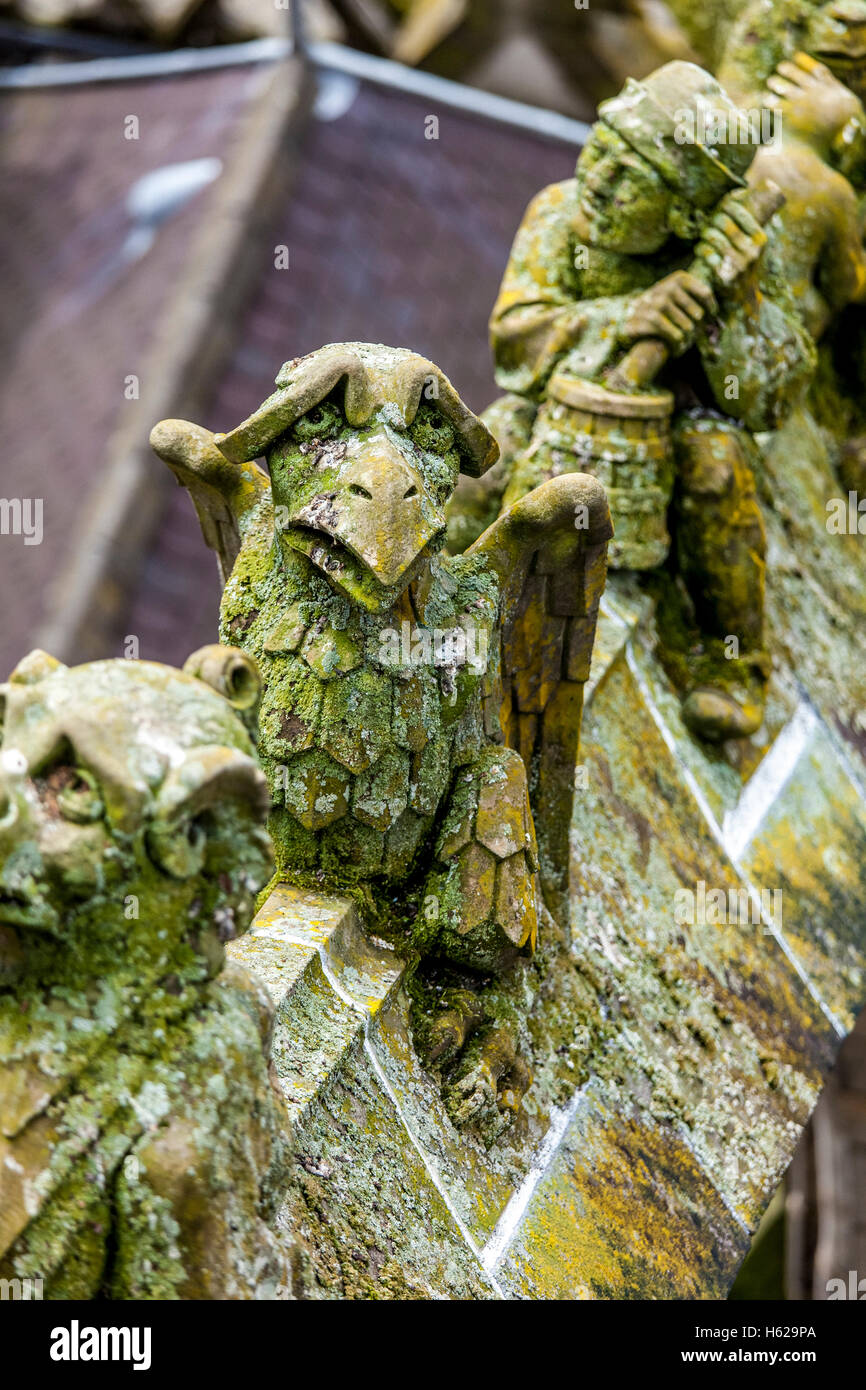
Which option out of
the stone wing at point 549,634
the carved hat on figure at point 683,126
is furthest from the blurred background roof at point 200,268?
the carved hat on figure at point 683,126

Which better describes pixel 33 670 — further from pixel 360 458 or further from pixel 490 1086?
pixel 490 1086

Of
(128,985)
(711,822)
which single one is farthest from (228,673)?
(711,822)

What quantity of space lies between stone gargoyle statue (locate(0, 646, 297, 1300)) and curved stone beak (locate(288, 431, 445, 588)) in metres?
0.48

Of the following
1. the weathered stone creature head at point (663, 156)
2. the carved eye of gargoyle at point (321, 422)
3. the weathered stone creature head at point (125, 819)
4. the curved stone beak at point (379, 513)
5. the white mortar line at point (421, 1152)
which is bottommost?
the white mortar line at point (421, 1152)

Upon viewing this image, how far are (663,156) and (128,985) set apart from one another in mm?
2345

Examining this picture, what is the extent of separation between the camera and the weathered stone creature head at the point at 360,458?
2.60 meters

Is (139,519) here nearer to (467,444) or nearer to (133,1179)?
(467,444)

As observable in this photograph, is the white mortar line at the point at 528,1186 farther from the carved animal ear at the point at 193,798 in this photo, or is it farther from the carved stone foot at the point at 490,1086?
the carved animal ear at the point at 193,798

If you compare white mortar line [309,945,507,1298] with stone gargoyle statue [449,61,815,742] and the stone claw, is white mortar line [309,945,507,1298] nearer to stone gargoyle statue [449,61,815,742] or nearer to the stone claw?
the stone claw

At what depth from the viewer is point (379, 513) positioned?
8.50 ft

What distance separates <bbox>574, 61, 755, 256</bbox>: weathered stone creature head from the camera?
360 cm

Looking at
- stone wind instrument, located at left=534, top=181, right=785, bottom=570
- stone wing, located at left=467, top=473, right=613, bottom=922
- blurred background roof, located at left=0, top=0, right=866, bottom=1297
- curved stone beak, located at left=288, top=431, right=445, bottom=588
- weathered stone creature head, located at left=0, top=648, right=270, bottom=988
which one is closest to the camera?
weathered stone creature head, located at left=0, top=648, right=270, bottom=988

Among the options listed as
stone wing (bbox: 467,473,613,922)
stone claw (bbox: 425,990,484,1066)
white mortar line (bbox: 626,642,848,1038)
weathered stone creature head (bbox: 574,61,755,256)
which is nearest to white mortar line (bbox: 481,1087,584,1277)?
stone claw (bbox: 425,990,484,1066)

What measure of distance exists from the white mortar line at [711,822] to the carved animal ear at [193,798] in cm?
208
